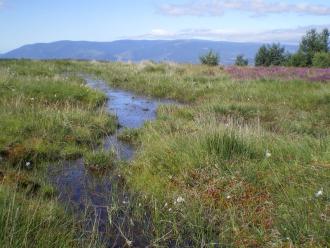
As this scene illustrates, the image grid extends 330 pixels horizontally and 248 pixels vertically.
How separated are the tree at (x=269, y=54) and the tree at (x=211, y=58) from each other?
12787mm

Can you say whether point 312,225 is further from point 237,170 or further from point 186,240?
point 237,170

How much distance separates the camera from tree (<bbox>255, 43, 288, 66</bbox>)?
48.7m

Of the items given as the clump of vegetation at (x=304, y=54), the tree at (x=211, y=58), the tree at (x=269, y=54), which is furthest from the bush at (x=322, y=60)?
the tree at (x=269, y=54)

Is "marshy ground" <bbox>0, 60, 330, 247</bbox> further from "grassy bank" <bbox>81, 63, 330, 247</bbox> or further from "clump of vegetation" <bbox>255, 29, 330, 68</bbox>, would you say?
"clump of vegetation" <bbox>255, 29, 330, 68</bbox>

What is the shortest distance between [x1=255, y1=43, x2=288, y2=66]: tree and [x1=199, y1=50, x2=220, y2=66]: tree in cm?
1279

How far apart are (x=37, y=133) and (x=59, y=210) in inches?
175

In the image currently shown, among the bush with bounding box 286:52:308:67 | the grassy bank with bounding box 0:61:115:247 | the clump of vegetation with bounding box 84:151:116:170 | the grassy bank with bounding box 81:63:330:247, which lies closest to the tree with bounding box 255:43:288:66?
the bush with bounding box 286:52:308:67

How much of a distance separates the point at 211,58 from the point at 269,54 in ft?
47.4

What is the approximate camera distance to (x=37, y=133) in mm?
9516

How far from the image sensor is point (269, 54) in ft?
161

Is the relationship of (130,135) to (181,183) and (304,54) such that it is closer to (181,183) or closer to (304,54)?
(181,183)

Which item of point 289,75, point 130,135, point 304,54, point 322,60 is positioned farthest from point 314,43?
point 130,135

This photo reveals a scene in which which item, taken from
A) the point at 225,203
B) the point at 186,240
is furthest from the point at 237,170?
the point at 186,240

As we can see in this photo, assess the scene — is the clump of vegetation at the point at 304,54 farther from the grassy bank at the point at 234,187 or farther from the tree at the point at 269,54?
the grassy bank at the point at 234,187
